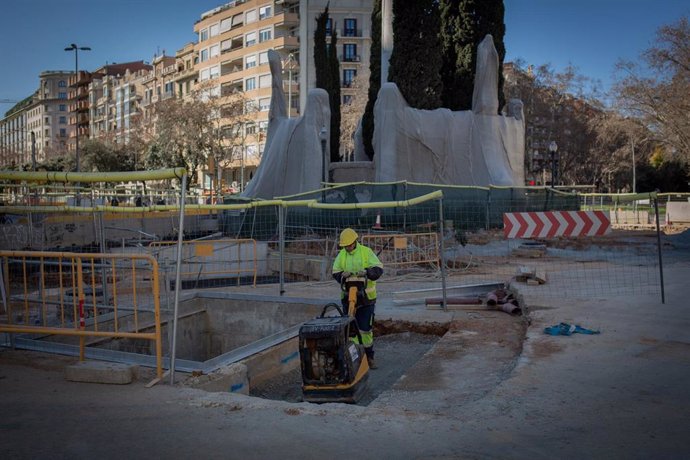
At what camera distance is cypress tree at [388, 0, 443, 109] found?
3000cm

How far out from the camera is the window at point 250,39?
7306cm

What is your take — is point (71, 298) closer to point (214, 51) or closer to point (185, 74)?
point (214, 51)

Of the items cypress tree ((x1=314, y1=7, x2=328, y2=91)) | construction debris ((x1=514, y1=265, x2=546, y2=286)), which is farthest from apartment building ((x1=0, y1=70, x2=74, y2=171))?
construction debris ((x1=514, y1=265, x2=546, y2=286))

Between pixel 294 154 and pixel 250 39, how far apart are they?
49.3m

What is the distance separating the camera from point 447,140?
1099 inches

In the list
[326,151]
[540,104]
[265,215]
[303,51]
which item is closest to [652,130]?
[540,104]

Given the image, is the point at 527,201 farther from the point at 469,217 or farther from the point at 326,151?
the point at 326,151

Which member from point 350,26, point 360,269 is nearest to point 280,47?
point 350,26

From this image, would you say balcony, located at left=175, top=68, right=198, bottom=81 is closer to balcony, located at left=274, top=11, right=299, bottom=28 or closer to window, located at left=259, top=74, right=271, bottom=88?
window, located at left=259, top=74, right=271, bottom=88

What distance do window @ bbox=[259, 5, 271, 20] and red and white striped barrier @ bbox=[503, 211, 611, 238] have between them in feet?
222

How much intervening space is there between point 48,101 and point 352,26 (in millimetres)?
81875

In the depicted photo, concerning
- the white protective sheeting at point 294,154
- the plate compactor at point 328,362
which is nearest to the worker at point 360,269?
the plate compactor at point 328,362

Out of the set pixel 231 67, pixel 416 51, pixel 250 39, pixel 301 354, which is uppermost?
pixel 250 39

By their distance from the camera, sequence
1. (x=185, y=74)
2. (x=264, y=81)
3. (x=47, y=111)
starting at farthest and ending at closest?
(x=47, y=111), (x=185, y=74), (x=264, y=81)
